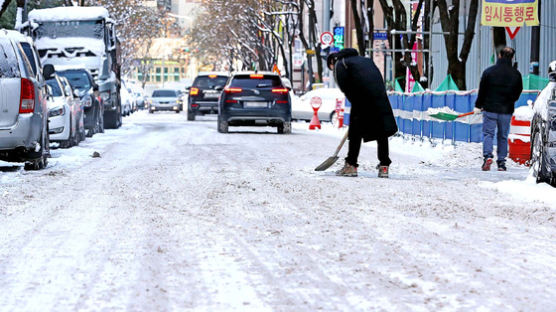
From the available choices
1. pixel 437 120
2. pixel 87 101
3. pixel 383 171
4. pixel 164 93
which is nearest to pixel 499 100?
pixel 383 171

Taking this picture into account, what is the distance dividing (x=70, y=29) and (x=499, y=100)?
65.7 ft

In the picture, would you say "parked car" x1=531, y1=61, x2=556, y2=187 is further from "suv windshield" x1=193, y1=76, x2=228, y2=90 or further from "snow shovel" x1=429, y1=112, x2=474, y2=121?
"suv windshield" x1=193, y1=76, x2=228, y2=90

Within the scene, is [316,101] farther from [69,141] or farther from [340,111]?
[69,141]

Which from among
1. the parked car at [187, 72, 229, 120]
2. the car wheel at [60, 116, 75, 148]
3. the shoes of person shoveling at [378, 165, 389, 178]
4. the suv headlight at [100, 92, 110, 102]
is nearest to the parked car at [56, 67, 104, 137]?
the suv headlight at [100, 92, 110, 102]

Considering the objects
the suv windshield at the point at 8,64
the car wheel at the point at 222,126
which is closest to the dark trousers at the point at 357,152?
the suv windshield at the point at 8,64

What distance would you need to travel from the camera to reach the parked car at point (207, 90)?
39.6m

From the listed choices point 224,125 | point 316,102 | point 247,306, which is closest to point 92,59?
point 224,125

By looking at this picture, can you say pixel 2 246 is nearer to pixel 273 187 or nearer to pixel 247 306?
pixel 247 306

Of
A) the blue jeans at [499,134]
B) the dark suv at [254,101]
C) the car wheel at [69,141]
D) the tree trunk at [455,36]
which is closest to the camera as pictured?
the blue jeans at [499,134]

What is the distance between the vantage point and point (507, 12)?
23188 mm

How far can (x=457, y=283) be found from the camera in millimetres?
5691

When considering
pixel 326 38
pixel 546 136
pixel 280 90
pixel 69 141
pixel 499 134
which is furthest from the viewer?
pixel 326 38

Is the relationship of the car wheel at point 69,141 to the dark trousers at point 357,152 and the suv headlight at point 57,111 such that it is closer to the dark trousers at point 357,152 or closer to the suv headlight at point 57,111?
the suv headlight at point 57,111

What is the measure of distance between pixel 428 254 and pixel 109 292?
6.81 feet
